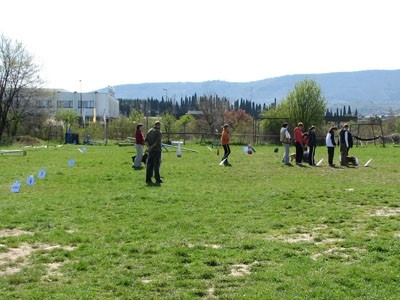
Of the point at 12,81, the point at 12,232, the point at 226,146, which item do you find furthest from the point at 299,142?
the point at 12,81

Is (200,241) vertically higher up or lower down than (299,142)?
lower down

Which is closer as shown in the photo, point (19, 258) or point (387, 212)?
point (19, 258)

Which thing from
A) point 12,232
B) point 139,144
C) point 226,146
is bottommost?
point 12,232

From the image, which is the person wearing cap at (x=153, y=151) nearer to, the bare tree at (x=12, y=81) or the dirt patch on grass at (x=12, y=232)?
the dirt patch on grass at (x=12, y=232)

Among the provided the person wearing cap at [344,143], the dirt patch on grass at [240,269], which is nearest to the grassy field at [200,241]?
the dirt patch on grass at [240,269]

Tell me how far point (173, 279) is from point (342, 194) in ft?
25.9

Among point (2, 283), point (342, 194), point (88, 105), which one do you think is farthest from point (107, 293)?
point (88, 105)

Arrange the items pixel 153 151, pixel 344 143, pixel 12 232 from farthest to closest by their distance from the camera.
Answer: pixel 344 143
pixel 153 151
pixel 12 232

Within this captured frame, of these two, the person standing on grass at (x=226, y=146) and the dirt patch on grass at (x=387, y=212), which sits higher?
the person standing on grass at (x=226, y=146)

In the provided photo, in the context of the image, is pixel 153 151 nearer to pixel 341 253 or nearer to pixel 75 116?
pixel 341 253

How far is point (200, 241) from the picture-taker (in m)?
8.12

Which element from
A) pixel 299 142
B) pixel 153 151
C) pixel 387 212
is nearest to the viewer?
pixel 387 212

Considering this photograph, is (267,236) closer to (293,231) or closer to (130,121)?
(293,231)

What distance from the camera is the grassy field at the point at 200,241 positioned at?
234 inches
